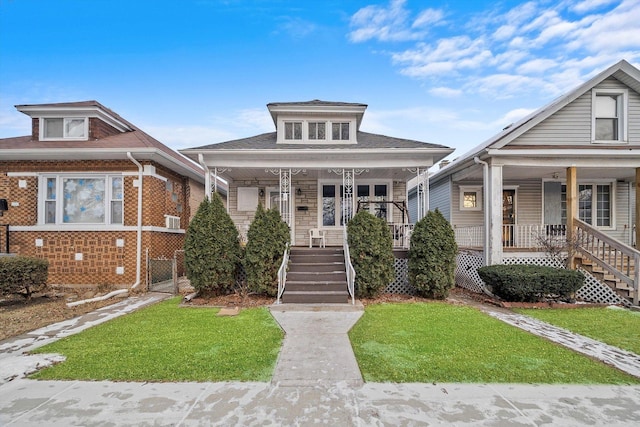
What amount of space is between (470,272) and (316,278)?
513 centimetres

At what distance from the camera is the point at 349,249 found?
27.6 feet

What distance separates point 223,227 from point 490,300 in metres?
6.93

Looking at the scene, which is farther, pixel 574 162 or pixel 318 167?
pixel 318 167

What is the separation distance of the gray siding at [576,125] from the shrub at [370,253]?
5443mm

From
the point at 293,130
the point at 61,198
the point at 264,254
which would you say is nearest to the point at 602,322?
the point at 264,254

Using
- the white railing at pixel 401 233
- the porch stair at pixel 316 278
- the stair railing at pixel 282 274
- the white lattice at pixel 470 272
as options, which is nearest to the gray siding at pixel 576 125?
the white lattice at pixel 470 272

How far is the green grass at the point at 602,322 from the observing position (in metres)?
5.41

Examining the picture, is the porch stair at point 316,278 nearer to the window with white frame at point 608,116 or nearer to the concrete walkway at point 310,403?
the concrete walkway at point 310,403

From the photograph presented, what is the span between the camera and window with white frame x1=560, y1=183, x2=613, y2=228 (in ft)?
39.9

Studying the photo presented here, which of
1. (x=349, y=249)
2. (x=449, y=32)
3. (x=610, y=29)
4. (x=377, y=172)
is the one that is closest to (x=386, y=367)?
(x=349, y=249)

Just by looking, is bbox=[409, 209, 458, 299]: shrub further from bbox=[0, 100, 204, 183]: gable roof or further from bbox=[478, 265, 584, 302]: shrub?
bbox=[0, 100, 204, 183]: gable roof

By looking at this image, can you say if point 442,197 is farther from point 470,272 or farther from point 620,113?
point 620,113

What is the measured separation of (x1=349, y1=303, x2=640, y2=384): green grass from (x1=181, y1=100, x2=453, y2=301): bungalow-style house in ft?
14.6

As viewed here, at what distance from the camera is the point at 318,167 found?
33.5ft
